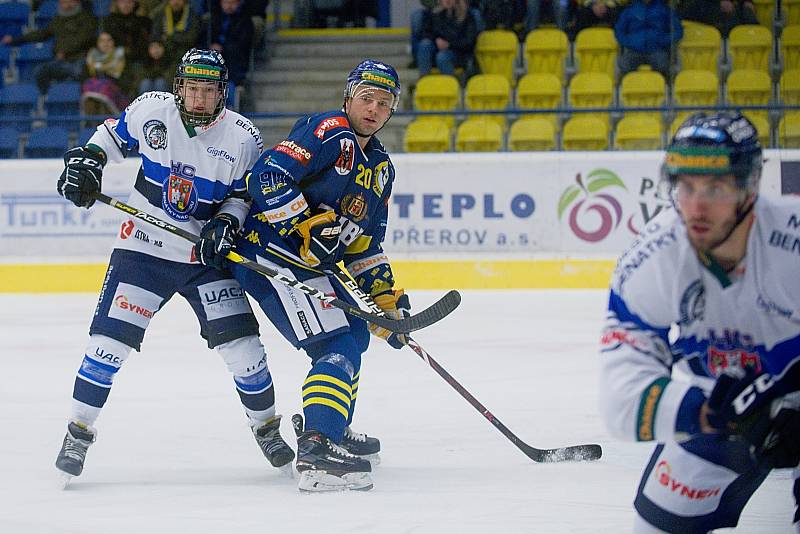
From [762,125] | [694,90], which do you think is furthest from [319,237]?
[694,90]

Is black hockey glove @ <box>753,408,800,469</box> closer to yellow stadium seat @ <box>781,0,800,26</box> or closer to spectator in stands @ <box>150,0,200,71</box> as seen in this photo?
yellow stadium seat @ <box>781,0,800,26</box>

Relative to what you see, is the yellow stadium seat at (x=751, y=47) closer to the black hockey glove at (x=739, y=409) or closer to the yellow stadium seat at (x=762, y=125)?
the yellow stadium seat at (x=762, y=125)

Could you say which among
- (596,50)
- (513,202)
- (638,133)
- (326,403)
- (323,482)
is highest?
(596,50)

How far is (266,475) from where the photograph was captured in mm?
3104

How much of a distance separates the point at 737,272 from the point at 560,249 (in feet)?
17.6

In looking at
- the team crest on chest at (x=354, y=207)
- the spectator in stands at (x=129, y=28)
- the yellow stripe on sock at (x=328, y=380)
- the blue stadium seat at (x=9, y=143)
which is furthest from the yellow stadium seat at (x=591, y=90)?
the yellow stripe on sock at (x=328, y=380)

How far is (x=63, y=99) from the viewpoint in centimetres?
807

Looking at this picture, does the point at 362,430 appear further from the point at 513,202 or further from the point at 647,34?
the point at 647,34

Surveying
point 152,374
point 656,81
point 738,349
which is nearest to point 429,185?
point 656,81

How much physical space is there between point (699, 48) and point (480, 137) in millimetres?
1469

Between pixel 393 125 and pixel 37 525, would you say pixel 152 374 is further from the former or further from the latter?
pixel 393 125

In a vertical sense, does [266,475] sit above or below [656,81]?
below

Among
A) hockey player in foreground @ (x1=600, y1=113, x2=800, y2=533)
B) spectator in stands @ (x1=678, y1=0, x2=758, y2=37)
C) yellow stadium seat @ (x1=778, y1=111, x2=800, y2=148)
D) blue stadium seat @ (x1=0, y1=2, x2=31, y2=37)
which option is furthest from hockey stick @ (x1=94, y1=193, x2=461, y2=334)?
blue stadium seat @ (x1=0, y1=2, x2=31, y2=37)

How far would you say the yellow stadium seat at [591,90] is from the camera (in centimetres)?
763
